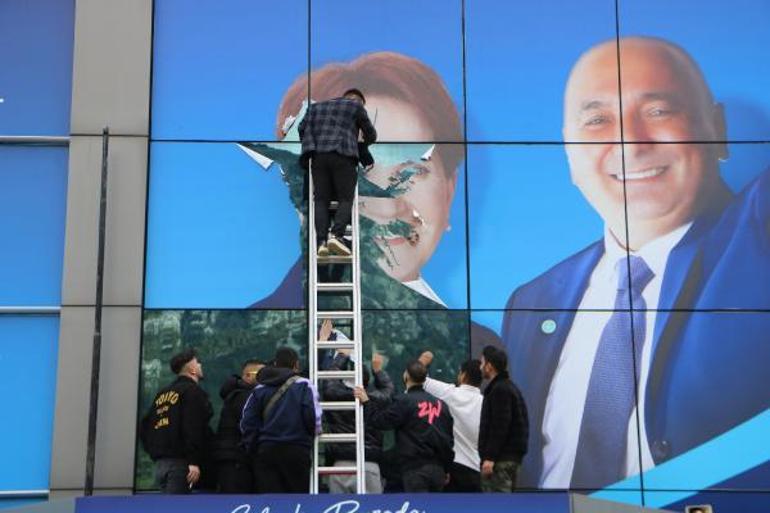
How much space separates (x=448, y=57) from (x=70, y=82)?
3.55 m

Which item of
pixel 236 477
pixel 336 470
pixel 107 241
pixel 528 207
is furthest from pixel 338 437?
pixel 528 207

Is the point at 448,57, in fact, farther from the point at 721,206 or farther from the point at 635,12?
the point at 721,206

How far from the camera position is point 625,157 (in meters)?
12.7

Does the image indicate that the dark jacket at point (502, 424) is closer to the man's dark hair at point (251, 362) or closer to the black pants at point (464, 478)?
the black pants at point (464, 478)

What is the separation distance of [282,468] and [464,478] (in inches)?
64.1

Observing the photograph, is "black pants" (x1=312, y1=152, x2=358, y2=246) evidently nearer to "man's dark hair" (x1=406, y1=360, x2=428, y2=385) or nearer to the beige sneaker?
the beige sneaker

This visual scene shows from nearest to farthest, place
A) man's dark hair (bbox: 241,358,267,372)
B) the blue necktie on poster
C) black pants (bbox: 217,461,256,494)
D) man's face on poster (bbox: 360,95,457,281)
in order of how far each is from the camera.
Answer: black pants (bbox: 217,461,256,494), man's dark hair (bbox: 241,358,267,372), the blue necktie on poster, man's face on poster (bbox: 360,95,457,281)

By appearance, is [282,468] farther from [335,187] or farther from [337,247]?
[335,187]

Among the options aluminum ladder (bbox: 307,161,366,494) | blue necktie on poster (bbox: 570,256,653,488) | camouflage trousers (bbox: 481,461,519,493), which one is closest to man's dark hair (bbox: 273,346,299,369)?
aluminum ladder (bbox: 307,161,366,494)

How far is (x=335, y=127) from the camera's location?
38.5 ft

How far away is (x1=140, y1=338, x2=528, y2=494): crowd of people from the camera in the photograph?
33.9ft

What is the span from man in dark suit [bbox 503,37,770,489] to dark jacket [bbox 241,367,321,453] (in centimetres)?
246

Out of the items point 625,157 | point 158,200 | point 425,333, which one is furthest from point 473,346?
point 158,200

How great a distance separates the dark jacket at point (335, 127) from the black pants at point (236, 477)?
280 cm
